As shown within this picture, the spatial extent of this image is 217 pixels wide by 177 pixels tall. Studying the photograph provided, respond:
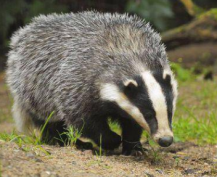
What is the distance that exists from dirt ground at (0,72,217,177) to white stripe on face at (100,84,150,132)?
1.27 ft

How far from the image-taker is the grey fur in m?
4.26

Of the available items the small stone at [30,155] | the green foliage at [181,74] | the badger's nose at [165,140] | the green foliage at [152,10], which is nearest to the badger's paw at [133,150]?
the badger's nose at [165,140]

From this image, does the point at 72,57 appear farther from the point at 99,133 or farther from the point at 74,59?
the point at 99,133

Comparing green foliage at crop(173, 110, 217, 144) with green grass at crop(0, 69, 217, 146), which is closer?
green grass at crop(0, 69, 217, 146)

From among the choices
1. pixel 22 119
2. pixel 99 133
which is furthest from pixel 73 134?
pixel 22 119

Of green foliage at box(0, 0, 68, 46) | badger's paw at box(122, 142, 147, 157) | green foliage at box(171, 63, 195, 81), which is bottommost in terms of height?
badger's paw at box(122, 142, 147, 157)

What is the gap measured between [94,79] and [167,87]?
665mm

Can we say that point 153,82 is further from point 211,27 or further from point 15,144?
point 211,27

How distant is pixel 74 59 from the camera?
15.0ft

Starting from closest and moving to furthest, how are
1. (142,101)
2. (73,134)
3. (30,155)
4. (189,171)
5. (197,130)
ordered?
1. (30,155)
2. (142,101)
3. (189,171)
4. (73,134)
5. (197,130)

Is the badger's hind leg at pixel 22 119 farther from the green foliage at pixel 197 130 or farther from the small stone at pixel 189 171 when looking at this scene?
the small stone at pixel 189 171

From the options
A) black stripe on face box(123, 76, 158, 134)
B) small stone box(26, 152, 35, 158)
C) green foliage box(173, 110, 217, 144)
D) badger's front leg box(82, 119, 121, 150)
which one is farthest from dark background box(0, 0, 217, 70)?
small stone box(26, 152, 35, 158)

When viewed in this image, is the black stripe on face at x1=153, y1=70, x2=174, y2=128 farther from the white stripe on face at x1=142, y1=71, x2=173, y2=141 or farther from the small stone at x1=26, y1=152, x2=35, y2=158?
the small stone at x1=26, y1=152, x2=35, y2=158

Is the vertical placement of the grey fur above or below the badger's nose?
above
